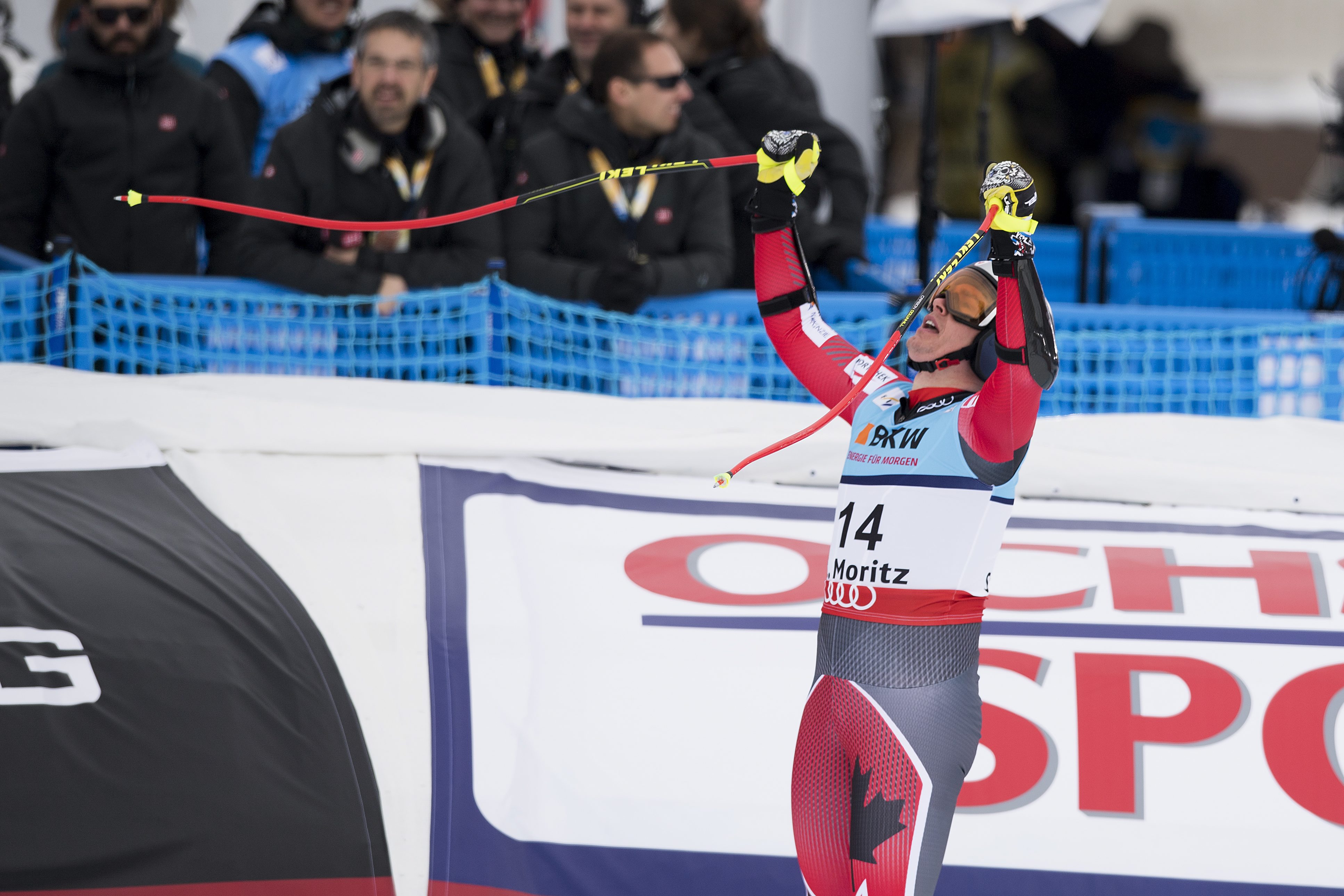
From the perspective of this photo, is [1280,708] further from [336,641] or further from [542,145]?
[542,145]

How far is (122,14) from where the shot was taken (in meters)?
5.05

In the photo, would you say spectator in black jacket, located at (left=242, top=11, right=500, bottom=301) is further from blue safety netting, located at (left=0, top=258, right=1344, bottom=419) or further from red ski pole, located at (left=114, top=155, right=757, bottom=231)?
red ski pole, located at (left=114, top=155, right=757, bottom=231)

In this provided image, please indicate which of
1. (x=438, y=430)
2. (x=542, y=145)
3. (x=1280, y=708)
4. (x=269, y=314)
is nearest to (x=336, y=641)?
(x=438, y=430)

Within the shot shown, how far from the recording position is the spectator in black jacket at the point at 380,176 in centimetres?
469

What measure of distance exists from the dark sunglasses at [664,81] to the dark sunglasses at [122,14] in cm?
181

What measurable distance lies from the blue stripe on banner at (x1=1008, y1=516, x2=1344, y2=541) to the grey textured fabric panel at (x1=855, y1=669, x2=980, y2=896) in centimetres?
123

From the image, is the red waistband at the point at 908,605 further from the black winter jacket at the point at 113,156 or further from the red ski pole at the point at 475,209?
the black winter jacket at the point at 113,156

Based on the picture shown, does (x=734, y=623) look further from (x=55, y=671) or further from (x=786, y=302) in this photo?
(x=55, y=671)

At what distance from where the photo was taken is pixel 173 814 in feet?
11.1

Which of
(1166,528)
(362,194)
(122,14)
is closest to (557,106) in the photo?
(362,194)

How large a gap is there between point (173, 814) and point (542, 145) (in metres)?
2.52

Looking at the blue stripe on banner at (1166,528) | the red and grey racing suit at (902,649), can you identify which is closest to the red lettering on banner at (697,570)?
the blue stripe on banner at (1166,528)

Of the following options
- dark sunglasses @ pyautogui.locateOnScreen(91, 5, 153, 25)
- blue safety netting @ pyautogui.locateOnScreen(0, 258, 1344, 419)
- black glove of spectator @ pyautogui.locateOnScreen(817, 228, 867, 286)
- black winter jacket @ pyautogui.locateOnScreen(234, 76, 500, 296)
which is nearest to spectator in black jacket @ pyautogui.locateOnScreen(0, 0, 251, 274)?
dark sunglasses @ pyautogui.locateOnScreen(91, 5, 153, 25)

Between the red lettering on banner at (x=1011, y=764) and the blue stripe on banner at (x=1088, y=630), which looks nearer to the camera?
the red lettering on banner at (x=1011, y=764)
